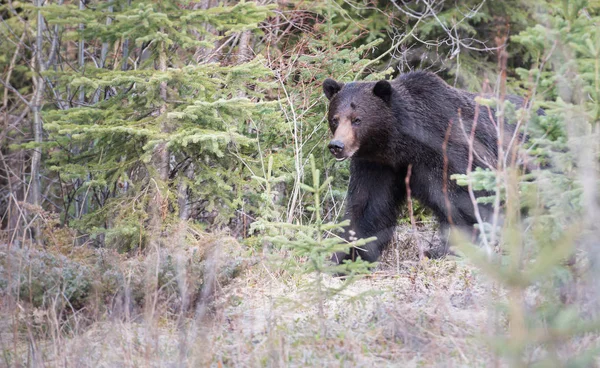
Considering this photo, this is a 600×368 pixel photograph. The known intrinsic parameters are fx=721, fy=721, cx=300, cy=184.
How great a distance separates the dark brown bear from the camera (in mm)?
6625

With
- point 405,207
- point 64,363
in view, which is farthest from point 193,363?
point 405,207

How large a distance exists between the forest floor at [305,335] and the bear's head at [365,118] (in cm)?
195

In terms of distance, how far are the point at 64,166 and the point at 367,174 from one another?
289 cm

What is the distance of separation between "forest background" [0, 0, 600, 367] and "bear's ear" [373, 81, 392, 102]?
102 cm

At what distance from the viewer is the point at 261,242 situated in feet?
21.9

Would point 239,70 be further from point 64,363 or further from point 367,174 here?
point 64,363

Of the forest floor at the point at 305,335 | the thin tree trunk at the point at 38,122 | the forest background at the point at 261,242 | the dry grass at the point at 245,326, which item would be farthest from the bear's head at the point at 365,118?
the thin tree trunk at the point at 38,122

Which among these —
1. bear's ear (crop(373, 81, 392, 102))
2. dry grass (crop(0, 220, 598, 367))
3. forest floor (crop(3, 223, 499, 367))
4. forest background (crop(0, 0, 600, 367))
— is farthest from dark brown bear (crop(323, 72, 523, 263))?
forest floor (crop(3, 223, 499, 367))

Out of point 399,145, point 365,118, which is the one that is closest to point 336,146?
point 365,118

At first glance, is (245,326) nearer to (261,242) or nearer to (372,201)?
(261,242)

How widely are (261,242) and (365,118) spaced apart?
152cm

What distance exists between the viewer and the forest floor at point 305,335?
12.1 ft

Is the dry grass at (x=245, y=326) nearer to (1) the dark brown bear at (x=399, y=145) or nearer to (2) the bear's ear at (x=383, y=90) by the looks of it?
(1) the dark brown bear at (x=399, y=145)

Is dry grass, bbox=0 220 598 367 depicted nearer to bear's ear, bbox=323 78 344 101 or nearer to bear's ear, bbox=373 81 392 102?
bear's ear, bbox=373 81 392 102
